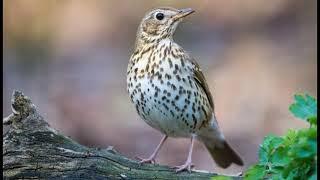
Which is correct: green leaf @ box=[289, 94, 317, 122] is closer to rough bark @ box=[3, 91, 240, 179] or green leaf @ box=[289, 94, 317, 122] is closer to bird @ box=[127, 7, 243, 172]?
rough bark @ box=[3, 91, 240, 179]

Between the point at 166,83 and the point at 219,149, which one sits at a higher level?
the point at 166,83

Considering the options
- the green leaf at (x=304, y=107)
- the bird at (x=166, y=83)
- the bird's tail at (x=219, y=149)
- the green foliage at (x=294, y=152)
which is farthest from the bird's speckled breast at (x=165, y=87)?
the green leaf at (x=304, y=107)

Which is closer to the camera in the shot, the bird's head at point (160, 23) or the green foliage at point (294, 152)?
the green foliage at point (294, 152)

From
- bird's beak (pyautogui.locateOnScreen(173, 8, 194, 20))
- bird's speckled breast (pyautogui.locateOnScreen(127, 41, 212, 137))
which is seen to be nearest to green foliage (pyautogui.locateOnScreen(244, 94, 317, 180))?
bird's speckled breast (pyautogui.locateOnScreen(127, 41, 212, 137))

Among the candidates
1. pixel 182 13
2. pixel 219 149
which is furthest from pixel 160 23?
pixel 219 149

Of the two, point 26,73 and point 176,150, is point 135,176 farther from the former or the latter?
point 26,73

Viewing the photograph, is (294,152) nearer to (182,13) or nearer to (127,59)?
(182,13)

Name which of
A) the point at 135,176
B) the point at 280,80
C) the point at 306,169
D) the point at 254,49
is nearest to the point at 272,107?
the point at 280,80

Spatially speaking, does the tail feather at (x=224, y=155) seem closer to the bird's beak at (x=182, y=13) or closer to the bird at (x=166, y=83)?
the bird at (x=166, y=83)
